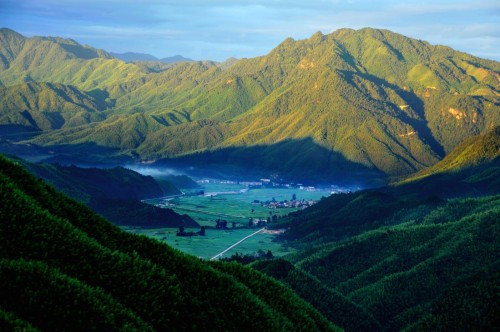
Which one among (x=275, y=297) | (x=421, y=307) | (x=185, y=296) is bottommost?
(x=421, y=307)

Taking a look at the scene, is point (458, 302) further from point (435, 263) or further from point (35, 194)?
point (35, 194)

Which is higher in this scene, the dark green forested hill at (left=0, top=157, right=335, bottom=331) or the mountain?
the dark green forested hill at (left=0, top=157, right=335, bottom=331)

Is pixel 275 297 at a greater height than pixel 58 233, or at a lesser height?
lesser

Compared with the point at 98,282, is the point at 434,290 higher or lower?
lower

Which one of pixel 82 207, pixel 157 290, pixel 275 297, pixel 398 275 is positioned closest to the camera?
pixel 157 290

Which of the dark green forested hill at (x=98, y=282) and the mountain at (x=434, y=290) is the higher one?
the dark green forested hill at (x=98, y=282)

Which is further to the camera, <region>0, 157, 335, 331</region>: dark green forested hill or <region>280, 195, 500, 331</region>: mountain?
<region>280, 195, 500, 331</region>: mountain

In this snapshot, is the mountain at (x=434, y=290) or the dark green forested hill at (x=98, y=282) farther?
the mountain at (x=434, y=290)

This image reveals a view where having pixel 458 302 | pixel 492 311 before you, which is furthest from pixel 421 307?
pixel 492 311
